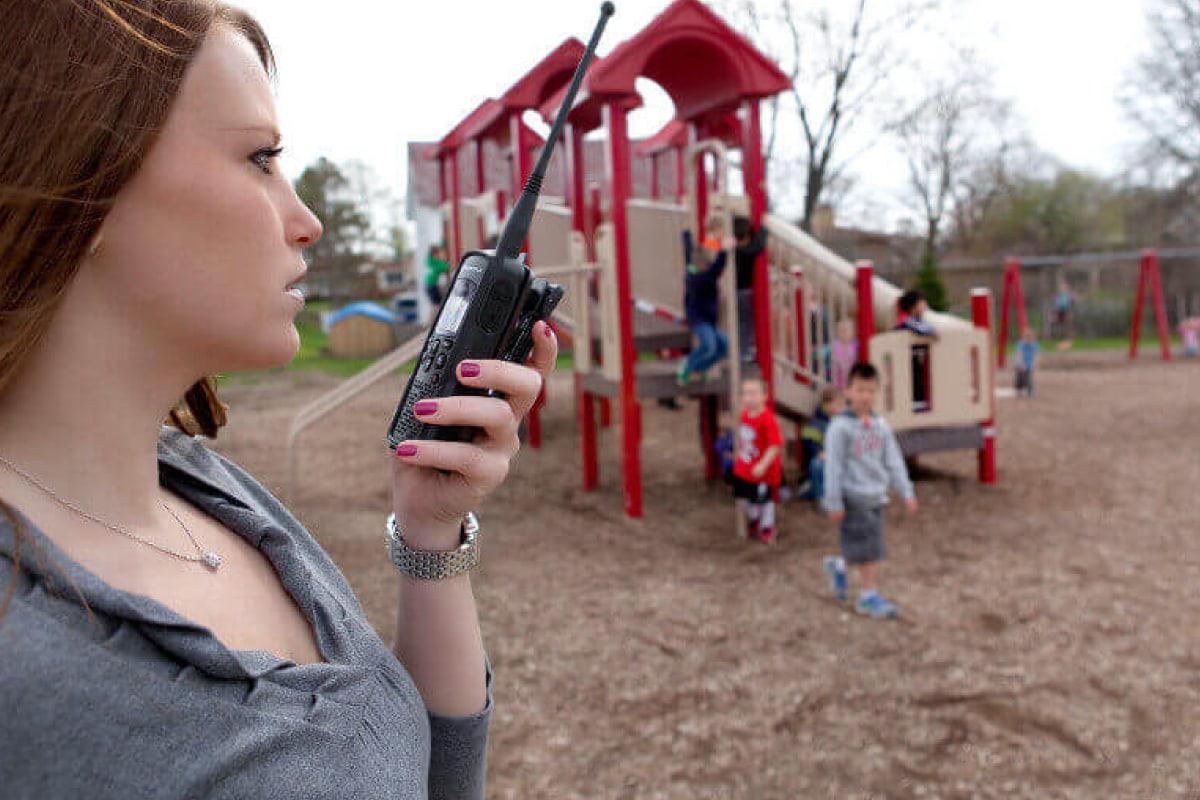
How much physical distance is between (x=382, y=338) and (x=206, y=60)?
945 inches

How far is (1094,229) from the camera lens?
2958cm

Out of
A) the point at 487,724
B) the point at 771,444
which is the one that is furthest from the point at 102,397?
the point at 771,444

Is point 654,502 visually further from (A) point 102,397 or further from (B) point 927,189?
(B) point 927,189

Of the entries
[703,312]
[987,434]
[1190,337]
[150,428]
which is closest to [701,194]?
[703,312]

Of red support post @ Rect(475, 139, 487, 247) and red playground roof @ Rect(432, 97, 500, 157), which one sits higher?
red playground roof @ Rect(432, 97, 500, 157)

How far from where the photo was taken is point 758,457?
6.28 meters

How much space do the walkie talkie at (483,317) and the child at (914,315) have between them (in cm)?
715

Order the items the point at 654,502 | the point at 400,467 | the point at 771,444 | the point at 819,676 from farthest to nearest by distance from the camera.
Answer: the point at 654,502 → the point at 771,444 → the point at 819,676 → the point at 400,467

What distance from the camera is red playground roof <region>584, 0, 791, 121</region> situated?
21.6 ft

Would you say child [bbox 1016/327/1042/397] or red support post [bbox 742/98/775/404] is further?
child [bbox 1016/327/1042/397]

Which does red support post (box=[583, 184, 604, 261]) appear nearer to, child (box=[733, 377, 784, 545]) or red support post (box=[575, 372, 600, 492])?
red support post (box=[575, 372, 600, 492])

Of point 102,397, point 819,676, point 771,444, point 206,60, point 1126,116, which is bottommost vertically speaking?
point 819,676

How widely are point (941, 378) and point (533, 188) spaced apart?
287 inches

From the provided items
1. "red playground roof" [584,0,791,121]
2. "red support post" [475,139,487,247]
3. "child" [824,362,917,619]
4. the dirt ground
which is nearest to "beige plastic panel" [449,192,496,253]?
"red support post" [475,139,487,247]
